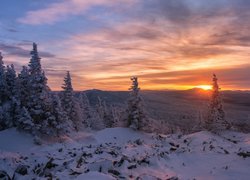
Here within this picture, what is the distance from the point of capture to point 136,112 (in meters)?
55.7

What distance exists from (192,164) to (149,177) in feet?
27.4

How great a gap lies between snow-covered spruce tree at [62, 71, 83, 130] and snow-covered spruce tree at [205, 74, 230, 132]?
23568mm

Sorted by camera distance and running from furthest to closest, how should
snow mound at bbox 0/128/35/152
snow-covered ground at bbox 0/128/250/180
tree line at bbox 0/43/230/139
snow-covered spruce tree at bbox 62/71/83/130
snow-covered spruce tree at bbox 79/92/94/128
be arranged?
1. snow-covered spruce tree at bbox 79/92/94/128
2. snow-covered spruce tree at bbox 62/71/83/130
3. tree line at bbox 0/43/230/139
4. snow mound at bbox 0/128/35/152
5. snow-covered ground at bbox 0/128/250/180

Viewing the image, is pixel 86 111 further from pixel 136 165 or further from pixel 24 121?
pixel 136 165

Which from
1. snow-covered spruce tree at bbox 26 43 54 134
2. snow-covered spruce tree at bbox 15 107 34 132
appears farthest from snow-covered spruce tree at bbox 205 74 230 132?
snow-covered spruce tree at bbox 15 107 34 132

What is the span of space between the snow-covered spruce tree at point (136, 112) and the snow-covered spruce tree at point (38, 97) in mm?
13887

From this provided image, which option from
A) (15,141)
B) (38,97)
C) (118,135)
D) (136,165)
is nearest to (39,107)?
(38,97)

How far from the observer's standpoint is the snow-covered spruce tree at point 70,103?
208ft

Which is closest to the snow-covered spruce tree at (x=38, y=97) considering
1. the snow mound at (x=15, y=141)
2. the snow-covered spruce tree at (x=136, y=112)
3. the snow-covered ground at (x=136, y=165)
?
the snow mound at (x=15, y=141)

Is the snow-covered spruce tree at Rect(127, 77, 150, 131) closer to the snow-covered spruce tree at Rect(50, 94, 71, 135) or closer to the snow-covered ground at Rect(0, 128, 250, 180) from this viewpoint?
the snow-covered spruce tree at Rect(50, 94, 71, 135)

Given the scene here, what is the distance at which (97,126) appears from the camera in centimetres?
8369

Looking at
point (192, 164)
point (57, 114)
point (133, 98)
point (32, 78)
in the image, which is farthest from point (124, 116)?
point (192, 164)

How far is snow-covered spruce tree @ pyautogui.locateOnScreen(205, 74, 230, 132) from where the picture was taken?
5672cm

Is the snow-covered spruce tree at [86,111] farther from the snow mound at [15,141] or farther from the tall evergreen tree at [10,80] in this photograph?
the snow mound at [15,141]
